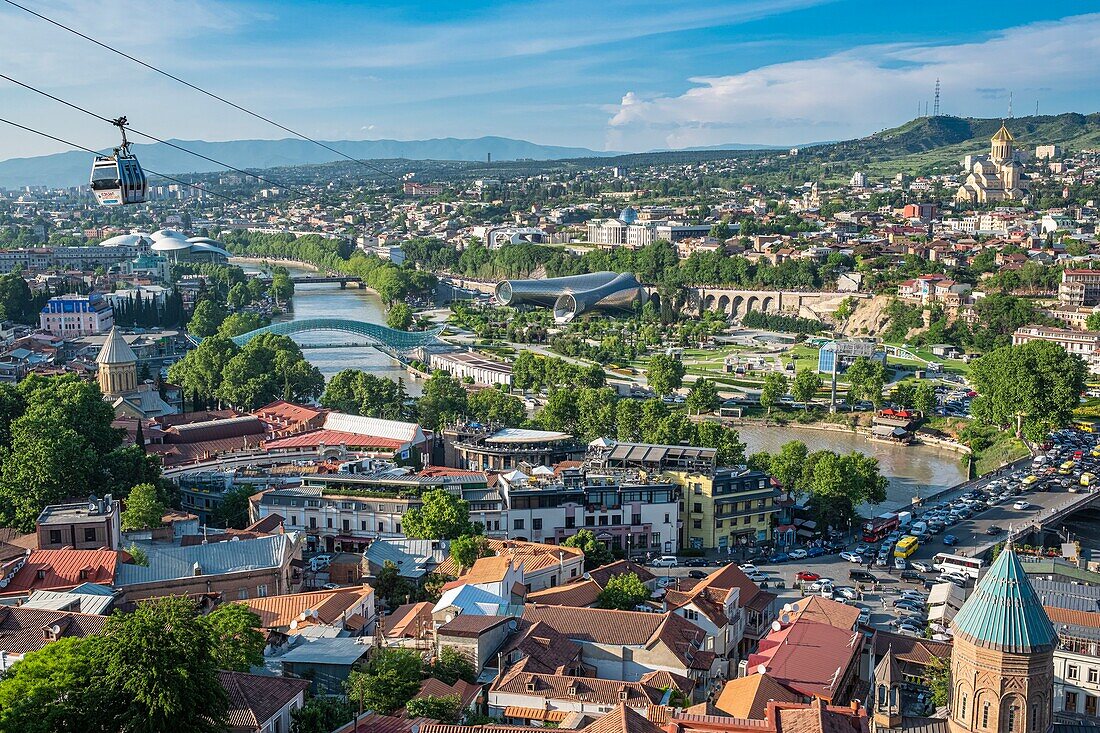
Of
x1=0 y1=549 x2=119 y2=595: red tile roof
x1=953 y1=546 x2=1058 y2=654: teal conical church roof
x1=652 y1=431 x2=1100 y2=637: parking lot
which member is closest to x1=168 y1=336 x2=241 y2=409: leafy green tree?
x1=0 y1=549 x2=119 y2=595: red tile roof

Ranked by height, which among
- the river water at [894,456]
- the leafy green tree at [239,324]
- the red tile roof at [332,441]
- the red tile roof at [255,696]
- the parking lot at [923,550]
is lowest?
the river water at [894,456]

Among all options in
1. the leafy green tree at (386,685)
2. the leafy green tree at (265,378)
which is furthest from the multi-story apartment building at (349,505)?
the leafy green tree at (265,378)

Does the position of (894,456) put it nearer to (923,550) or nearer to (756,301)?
(923,550)

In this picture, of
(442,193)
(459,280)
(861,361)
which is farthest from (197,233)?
(861,361)

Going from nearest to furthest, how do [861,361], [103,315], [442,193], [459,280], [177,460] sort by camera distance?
[177,460] < [861,361] < [103,315] < [459,280] < [442,193]

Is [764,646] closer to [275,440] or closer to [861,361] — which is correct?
[275,440]

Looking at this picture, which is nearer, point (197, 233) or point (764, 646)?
point (764, 646)

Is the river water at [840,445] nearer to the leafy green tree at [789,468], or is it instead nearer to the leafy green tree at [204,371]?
the leafy green tree at [789,468]
